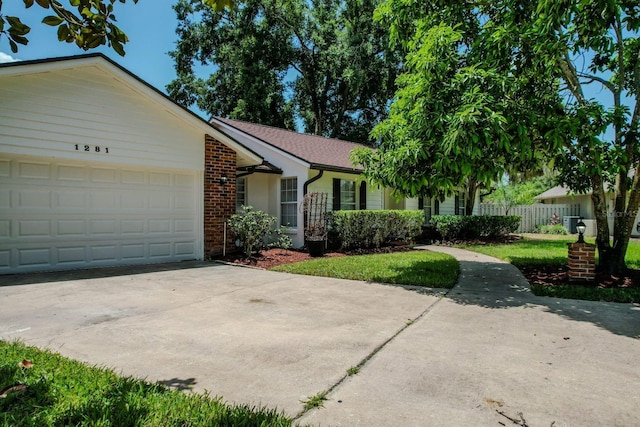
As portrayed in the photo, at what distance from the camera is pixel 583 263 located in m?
7.14

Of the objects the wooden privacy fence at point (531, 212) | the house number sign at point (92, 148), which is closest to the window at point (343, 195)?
the house number sign at point (92, 148)

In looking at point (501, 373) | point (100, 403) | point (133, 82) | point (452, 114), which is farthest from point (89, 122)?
point (501, 373)

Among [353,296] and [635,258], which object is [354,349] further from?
[635,258]

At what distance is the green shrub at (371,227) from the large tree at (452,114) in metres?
4.35

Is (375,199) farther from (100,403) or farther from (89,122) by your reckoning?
(100,403)

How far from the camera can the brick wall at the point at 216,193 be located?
10.2m

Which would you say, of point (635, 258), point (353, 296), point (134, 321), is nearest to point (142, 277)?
point (134, 321)

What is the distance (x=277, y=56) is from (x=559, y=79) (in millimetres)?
20784

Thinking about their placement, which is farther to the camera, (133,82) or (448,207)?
(448,207)

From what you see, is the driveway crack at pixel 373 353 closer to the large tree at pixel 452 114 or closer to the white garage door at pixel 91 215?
the large tree at pixel 452 114

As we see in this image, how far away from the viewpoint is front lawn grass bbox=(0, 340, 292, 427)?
245 centimetres

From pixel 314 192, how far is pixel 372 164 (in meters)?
4.41

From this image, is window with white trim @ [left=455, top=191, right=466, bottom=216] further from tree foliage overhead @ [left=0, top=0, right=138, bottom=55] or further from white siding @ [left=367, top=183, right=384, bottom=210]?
tree foliage overhead @ [left=0, top=0, right=138, bottom=55]

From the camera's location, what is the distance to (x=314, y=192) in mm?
12250
